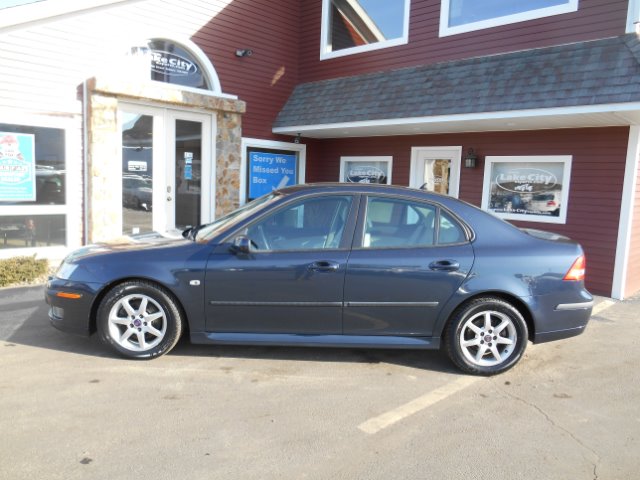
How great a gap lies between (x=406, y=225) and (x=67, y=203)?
233 inches

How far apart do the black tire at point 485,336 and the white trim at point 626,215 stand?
399 centimetres

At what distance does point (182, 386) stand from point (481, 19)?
762 cm

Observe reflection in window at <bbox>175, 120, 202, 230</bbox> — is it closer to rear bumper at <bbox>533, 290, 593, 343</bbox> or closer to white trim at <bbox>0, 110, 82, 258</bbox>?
white trim at <bbox>0, 110, 82, 258</bbox>

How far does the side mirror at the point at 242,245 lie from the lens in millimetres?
3912

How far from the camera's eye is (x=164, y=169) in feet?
28.9

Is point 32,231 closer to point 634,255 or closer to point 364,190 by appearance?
point 364,190

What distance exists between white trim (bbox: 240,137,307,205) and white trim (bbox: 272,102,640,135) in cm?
54

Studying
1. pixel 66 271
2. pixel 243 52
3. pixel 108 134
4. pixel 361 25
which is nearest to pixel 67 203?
pixel 108 134

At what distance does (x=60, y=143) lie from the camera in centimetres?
762

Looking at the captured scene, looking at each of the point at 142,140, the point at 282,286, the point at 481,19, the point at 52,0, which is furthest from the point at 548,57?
the point at 52,0

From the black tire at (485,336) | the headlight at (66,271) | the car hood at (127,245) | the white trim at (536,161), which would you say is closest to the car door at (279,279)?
the car hood at (127,245)

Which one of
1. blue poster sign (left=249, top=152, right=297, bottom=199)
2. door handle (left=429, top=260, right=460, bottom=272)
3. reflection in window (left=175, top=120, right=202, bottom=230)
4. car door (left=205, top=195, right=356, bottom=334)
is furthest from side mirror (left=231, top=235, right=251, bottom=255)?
blue poster sign (left=249, top=152, right=297, bottom=199)

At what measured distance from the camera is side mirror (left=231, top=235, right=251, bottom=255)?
391cm

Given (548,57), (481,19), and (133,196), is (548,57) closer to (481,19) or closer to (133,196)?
(481,19)
